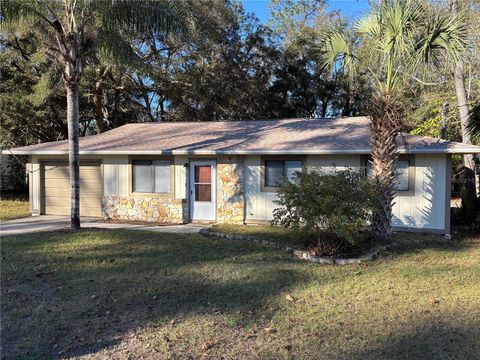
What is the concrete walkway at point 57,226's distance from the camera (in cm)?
1157

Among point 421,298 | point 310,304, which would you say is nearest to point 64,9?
point 310,304

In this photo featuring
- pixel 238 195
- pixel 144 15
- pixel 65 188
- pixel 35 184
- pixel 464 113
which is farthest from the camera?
pixel 35 184

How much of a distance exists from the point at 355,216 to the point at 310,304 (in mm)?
3086

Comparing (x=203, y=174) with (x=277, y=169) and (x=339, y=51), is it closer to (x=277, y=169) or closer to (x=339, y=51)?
(x=277, y=169)

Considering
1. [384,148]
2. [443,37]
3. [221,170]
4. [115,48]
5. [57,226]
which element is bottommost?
[57,226]

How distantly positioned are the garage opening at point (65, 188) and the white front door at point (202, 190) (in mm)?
3697

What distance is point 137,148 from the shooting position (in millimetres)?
13594

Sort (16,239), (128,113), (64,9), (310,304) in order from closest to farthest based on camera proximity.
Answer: (310,304) < (16,239) < (64,9) < (128,113)

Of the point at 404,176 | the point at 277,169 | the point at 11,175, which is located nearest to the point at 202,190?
the point at 277,169

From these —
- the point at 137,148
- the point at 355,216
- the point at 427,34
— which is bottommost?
the point at 355,216

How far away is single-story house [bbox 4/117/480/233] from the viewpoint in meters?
11.5

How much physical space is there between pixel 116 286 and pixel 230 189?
718 centimetres

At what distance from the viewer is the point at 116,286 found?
20.4 feet

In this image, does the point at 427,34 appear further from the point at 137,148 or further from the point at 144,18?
the point at 137,148
